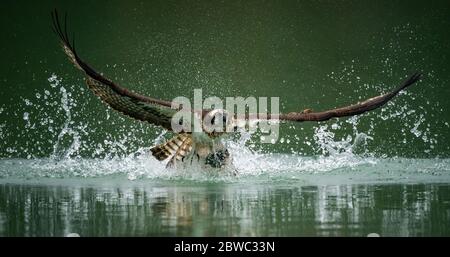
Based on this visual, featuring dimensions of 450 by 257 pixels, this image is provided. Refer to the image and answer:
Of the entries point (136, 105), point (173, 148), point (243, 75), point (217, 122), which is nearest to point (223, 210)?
point (217, 122)

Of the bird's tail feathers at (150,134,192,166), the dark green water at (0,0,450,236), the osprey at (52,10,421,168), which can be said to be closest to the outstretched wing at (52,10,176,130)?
the osprey at (52,10,421,168)

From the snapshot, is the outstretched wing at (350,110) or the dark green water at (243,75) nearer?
the outstretched wing at (350,110)

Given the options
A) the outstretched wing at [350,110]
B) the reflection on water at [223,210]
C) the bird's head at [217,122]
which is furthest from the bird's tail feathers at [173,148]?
the outstretched wing at [350,110]

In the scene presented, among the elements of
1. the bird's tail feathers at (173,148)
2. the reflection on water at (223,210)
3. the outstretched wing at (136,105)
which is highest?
the outstretched wing at (136,105)

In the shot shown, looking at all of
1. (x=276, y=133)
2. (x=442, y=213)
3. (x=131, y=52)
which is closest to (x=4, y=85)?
(x=131, y=52)

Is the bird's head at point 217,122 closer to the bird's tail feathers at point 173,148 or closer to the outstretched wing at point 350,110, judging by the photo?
the bird's tail feathers at point 173,148

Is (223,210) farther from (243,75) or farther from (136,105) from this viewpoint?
(243,75)

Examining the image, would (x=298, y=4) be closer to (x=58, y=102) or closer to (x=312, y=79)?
(x=312, y=79)

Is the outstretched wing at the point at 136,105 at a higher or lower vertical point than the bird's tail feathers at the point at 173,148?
higher

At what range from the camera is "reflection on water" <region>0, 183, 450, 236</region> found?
19.4 feet

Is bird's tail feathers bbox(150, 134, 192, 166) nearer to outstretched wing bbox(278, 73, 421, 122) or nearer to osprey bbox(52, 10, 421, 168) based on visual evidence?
osprey bbox(52, 10, 421, 168)

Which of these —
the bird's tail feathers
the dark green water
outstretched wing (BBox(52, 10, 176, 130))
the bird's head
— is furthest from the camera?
the dark green water

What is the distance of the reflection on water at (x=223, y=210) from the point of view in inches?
233
